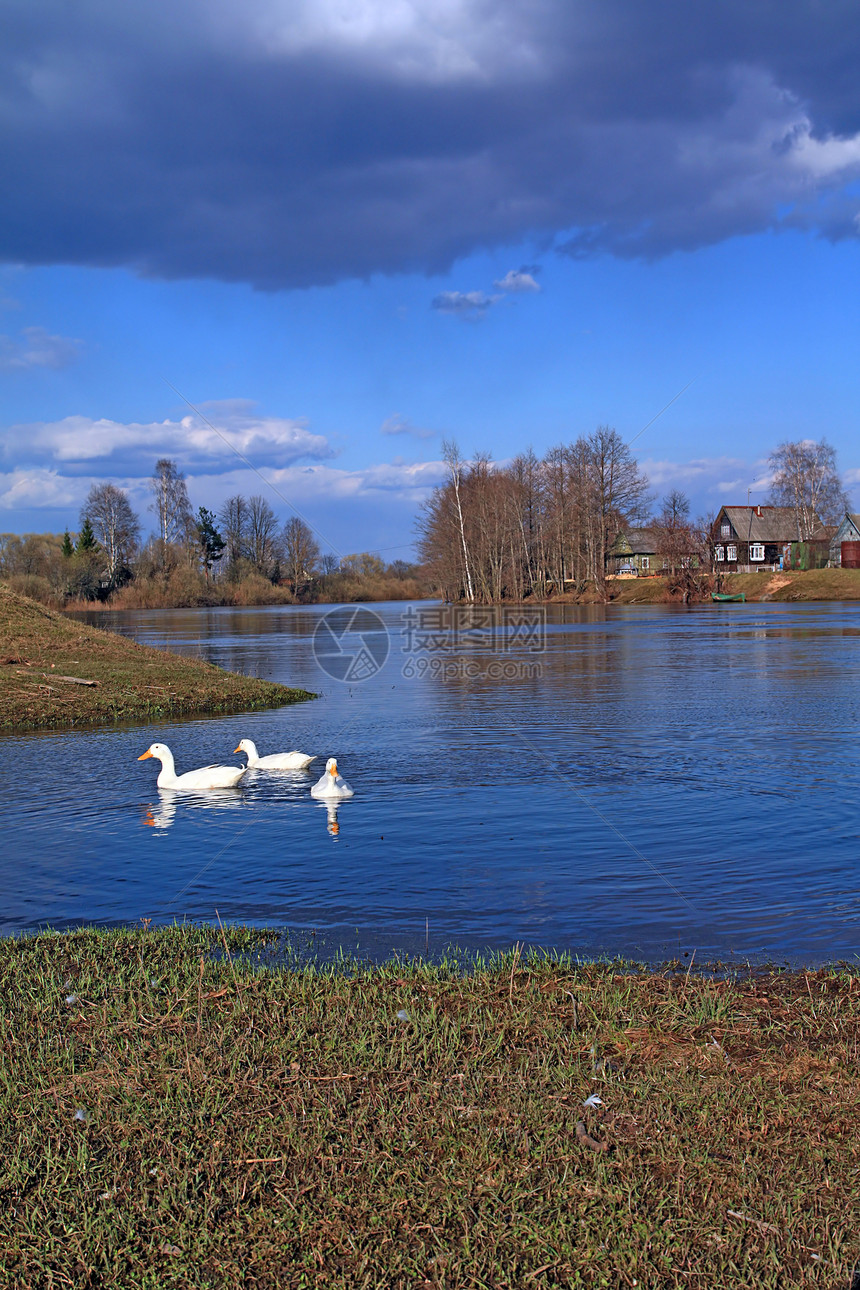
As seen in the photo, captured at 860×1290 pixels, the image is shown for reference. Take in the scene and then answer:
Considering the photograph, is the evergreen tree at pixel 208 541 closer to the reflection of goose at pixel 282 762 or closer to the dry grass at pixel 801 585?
the dry grass at pixel 801 585

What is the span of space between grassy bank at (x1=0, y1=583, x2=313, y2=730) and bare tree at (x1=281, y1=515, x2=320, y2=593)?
358 ft

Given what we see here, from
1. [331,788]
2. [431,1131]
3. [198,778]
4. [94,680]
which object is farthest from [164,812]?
[94,680]

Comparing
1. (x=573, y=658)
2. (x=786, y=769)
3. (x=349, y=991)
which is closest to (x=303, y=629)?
(x=573, y=658)

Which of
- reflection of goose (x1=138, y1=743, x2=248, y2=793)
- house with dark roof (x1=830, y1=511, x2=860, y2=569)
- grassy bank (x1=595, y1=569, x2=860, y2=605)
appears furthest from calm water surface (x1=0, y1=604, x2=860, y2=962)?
house with dark roof (x1=830, y1=511, x2=860, y2=569)

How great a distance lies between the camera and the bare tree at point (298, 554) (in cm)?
13850

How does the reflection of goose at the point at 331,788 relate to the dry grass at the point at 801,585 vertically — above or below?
below

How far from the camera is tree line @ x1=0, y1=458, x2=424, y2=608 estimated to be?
109 meters

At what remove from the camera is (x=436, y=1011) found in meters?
5.52

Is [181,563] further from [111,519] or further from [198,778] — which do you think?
[198,778]

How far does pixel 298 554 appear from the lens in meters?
145

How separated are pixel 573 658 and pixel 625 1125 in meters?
31.0

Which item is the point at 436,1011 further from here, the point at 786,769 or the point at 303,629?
the point at 303,629

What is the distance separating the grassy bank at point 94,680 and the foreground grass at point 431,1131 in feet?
50.5

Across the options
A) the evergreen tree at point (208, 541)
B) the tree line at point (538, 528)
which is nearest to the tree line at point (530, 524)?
the tree line at point (538, 528)
